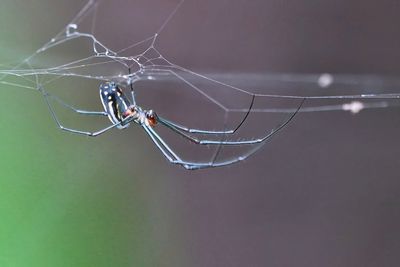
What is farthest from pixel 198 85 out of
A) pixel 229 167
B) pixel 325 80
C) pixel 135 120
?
pixel 135 120

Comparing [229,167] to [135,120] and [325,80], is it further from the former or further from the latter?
[135,120]

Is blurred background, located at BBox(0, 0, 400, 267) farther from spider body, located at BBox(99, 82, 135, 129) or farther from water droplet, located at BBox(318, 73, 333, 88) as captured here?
spider body, located at BBox(99, 82, 135, 129)

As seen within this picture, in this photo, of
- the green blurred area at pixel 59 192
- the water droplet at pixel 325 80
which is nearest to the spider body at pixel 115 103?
the green blurred area at pixel 59 192

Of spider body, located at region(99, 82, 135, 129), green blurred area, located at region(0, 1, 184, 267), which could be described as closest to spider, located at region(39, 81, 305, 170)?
spider body, located at region(99, 82, 135, 129)

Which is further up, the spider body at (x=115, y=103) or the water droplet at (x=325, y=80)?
the water droplet at (x=325, y=80)

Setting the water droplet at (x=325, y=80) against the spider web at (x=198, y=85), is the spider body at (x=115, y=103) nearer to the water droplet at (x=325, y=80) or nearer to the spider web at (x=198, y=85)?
the spider web at (x=198, y=85)

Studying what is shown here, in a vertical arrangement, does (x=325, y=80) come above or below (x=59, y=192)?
above

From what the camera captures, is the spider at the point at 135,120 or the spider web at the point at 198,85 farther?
the spider web at the point at 198,85

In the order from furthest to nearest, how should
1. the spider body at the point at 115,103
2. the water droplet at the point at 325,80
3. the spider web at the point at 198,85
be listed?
1. the water droplet at the point at 325,80
2. the spider web at the point at 198,85
3. the spider body at the point at 115,103

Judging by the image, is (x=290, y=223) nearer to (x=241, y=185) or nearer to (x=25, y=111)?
(x=241, y=185)
